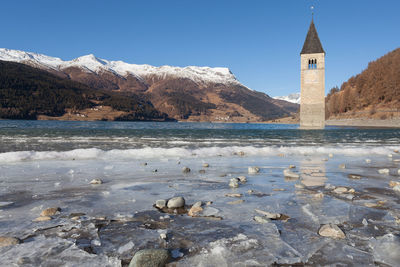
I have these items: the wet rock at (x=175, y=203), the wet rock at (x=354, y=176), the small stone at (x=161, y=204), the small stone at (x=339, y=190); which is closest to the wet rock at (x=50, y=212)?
the small stone at (x=161, y=204)

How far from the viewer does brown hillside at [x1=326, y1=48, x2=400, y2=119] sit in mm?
119463

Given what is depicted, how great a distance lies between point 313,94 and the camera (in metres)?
90.4

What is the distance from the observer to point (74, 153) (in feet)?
49.9

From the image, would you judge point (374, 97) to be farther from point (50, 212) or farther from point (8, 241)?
point (8, 241)

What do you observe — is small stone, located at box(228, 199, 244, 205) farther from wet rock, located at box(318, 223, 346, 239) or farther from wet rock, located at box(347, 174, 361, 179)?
wet rock, located at box(347, 174, 361, 179)

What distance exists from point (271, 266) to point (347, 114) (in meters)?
154

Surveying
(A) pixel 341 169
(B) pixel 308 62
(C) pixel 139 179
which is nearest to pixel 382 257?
(C) pixel 139 179

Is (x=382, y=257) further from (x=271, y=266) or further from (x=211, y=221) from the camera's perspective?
(x=211, y=221)

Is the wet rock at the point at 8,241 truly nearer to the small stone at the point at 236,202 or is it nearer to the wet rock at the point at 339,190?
the small stone at the point at 236,202

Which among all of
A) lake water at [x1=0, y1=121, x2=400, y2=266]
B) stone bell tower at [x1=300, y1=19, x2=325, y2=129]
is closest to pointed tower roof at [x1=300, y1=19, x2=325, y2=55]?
stone bell tower at [x1=300, y1=19, x2=325, y2=129]

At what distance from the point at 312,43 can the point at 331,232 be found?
104416mm

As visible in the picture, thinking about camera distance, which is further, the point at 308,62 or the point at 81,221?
the point at 308,62

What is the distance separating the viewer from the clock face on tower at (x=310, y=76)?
299 feet

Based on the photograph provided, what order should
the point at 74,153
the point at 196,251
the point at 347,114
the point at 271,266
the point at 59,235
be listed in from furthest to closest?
1. the point at 347,114
2. the point at 74,153
3. the point at 59,235
4. the point at 196,251
5. the point at 271,266
